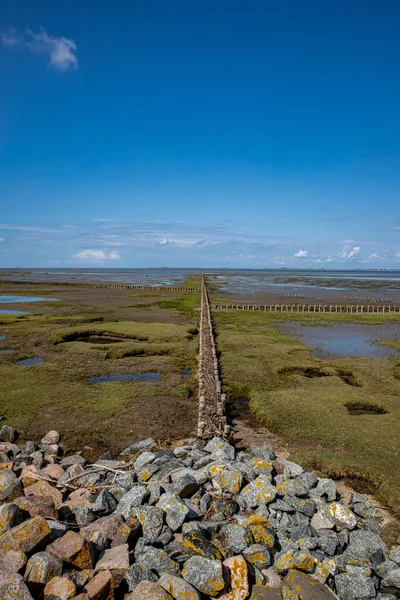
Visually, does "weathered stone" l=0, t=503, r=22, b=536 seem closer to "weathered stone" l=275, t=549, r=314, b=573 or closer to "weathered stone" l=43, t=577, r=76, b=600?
"weathered stone" l=43, t=577, r=76, b=600

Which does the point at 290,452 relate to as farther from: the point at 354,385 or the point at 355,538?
the point at 354,385

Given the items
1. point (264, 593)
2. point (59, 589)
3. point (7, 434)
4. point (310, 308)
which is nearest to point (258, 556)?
point (264, 593)

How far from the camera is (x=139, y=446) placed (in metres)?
11.3

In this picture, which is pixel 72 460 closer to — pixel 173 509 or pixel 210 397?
pixel 173 509

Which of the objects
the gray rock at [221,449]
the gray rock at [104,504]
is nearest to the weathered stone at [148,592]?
the gray rock at [104,504]

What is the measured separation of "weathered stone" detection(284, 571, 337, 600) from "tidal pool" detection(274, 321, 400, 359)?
1874 cm

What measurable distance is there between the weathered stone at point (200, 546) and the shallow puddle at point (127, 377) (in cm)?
1262

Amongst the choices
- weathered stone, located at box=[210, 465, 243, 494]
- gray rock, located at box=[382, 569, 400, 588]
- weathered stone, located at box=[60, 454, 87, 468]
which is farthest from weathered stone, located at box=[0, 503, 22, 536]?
gray rock, located at box=[382, 569, 400, 588]

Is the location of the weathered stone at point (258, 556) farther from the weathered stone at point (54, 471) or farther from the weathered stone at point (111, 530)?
the weathered stone at point (54, 471)

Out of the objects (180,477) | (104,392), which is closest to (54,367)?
(104,392)

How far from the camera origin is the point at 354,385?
18453 mm

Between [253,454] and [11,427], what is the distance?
25.6 ft

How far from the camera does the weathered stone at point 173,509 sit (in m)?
6.84

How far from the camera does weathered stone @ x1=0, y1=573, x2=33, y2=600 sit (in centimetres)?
485
